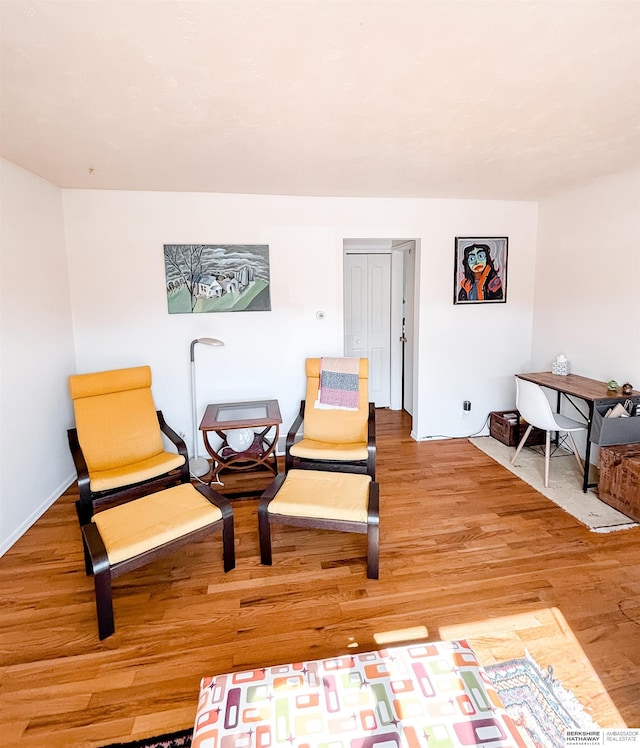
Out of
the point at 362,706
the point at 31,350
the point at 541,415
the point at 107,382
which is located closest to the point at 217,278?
the point at 107,382

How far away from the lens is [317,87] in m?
1.84

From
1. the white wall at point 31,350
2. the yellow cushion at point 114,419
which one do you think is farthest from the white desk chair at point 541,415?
the white wall at point 31,350

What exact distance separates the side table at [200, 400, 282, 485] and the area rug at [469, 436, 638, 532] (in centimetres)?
211

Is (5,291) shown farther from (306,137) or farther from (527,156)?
(527,156)

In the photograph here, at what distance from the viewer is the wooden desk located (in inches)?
123

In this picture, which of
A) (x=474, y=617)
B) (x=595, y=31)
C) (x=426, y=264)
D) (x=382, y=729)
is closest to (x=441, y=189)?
(x=426, y=264)

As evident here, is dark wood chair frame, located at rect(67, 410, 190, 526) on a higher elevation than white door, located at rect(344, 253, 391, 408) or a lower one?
lower

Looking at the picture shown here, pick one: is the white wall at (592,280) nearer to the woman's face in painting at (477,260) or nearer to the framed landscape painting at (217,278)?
the woman's face in painting at (477,260)

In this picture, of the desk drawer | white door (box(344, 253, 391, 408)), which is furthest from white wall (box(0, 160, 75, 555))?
the desk drawer

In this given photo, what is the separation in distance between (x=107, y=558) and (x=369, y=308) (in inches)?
165

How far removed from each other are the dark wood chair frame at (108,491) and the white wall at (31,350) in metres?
0.40

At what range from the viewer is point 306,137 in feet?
7.97

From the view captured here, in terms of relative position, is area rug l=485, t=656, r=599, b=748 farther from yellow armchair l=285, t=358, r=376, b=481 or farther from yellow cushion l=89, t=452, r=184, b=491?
yellow cushion l=89, t=452, r=184, b=491

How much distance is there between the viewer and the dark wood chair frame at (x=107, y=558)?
1.94 metres
